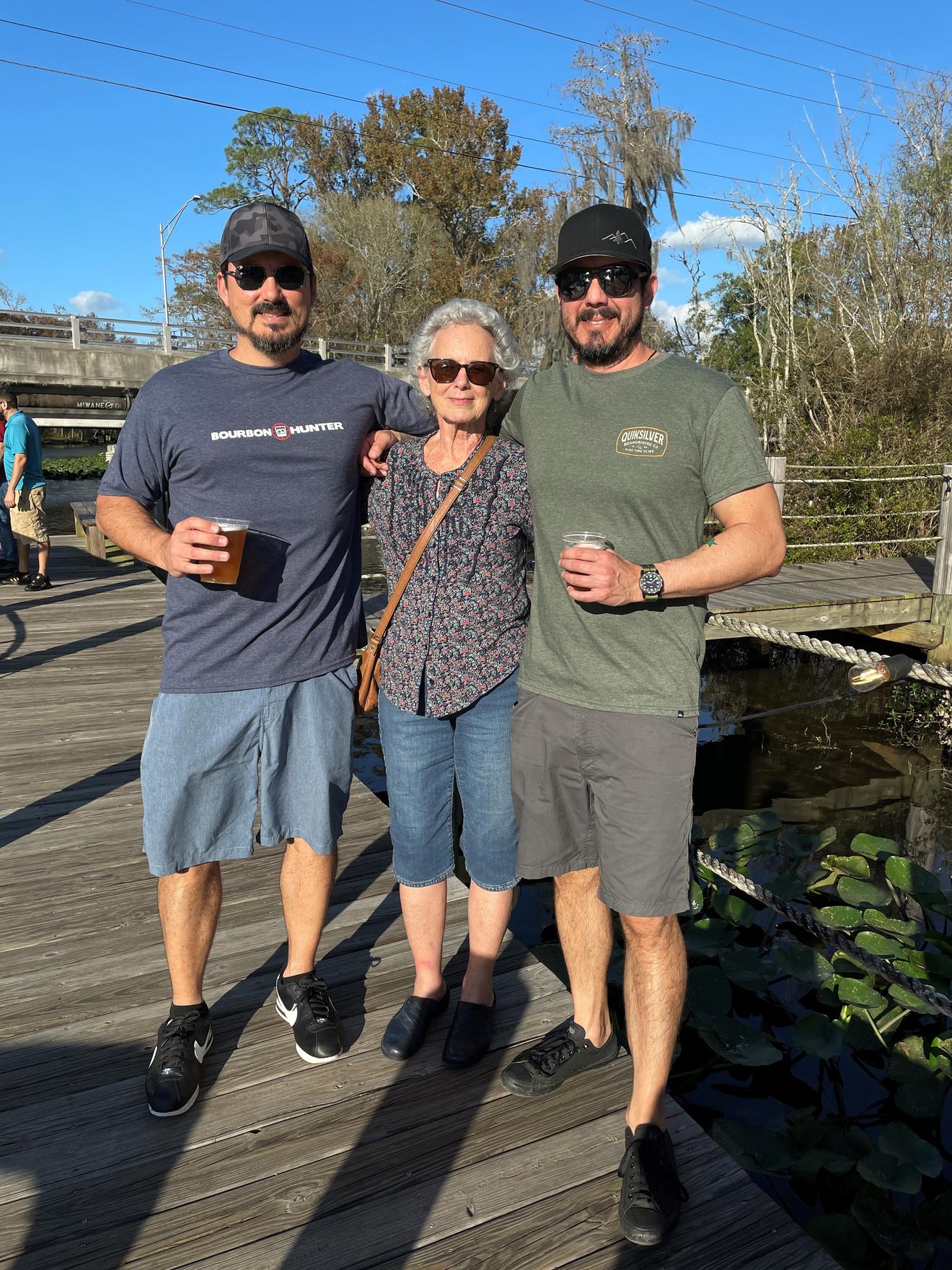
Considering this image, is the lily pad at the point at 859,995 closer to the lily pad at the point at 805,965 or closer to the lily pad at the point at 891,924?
the lily pad at the point at 805,965

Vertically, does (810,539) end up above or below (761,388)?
below

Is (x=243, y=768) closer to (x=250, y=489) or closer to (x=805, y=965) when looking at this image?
(x=250, y=489)

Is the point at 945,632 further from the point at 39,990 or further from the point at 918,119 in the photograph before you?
the point at 918,119

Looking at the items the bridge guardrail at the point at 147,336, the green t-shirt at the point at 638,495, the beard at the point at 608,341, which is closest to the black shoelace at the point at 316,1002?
the green t-shirt at the point at 638,495

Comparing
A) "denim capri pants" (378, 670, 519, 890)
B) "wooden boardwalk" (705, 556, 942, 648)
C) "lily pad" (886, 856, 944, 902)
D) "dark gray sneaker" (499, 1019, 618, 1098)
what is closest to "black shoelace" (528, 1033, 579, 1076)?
"dark gray sneaker" (499, 1019, 618, 1098)

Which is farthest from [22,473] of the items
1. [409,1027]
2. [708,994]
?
[708,994]

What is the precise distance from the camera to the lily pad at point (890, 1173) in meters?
2.41

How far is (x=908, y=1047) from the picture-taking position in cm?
327

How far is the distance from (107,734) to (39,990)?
2.59 metres

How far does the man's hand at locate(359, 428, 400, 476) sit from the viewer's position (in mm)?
2334

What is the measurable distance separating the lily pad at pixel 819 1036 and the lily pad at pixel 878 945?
55cm

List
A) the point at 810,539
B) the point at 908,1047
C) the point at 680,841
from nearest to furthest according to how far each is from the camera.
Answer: the point at 680,841, the point at 908,1047, the point at 810,539

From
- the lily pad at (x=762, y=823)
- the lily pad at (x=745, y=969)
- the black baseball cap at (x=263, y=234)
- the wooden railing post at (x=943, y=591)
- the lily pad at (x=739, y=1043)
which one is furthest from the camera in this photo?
the wooden railing post at (x=943, y=591)

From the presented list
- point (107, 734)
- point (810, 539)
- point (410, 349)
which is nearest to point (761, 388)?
point (810, 539)
